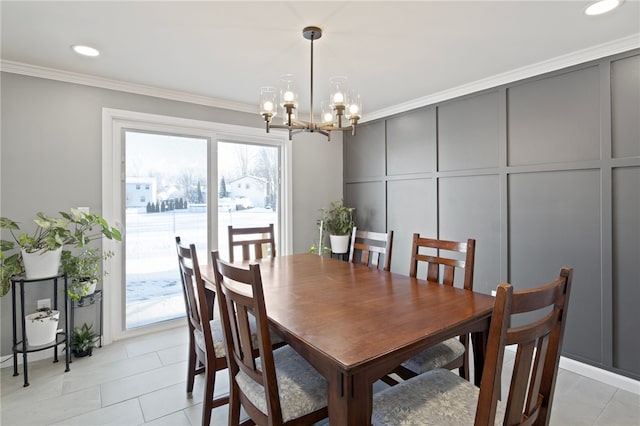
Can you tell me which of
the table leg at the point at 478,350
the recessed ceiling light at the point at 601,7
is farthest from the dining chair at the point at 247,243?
the recessed ceiling light at the point at 601,7

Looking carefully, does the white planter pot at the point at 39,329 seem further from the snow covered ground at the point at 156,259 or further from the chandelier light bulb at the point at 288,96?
the chandelier light bulb at the point at 288,96

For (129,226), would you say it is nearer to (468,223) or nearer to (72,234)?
(72,234)

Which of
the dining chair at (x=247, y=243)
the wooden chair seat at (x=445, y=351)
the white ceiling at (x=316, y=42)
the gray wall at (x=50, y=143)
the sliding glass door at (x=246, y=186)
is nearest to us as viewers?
the wooden chair seat at (x=445, y=351)

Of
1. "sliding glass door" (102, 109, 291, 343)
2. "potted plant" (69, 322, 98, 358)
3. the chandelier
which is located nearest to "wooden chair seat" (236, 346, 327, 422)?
the chandelier

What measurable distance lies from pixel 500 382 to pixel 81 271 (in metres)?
3.14

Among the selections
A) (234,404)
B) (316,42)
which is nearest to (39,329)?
(234,404)

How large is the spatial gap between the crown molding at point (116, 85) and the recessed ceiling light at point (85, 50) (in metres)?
0.53

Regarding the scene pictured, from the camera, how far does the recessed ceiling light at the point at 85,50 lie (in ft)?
7.89

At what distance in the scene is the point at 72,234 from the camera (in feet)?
9.39

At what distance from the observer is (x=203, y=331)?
185 centimetres

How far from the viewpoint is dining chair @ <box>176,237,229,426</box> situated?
5.95 feet

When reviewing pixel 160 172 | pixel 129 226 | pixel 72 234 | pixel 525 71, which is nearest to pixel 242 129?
pixel 160 172

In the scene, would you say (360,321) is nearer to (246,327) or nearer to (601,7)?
(246,327)

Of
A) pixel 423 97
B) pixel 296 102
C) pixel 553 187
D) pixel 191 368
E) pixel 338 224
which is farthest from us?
pixel 338 224
